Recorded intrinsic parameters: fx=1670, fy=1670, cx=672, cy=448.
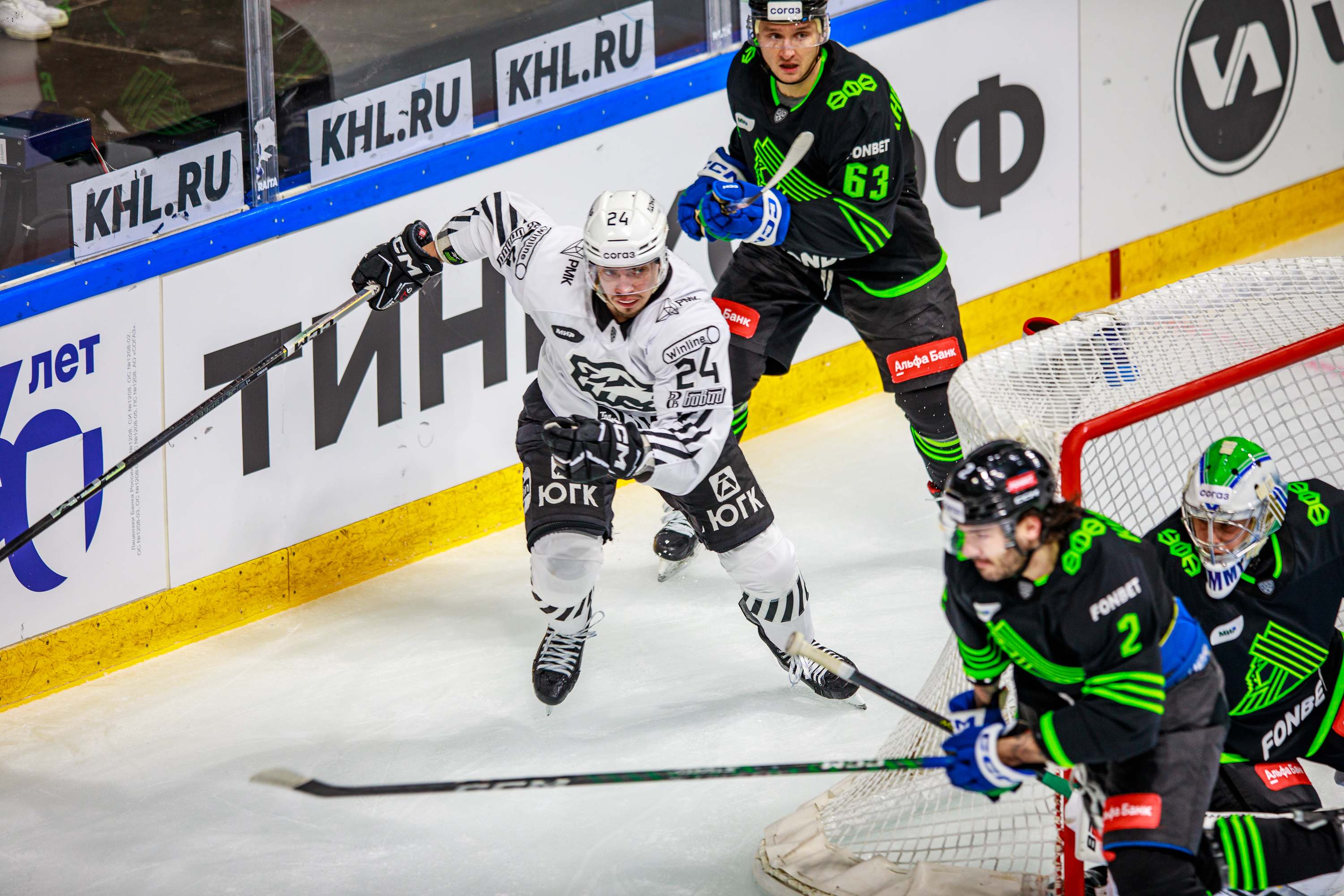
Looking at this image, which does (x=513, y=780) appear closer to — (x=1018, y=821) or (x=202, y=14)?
(x=1018, y=821)

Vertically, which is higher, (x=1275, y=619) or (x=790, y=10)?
(x=790, y=10)

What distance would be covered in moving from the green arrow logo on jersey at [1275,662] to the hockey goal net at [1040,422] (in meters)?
0.40

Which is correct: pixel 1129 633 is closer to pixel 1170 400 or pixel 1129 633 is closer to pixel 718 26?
pixel 1170 400

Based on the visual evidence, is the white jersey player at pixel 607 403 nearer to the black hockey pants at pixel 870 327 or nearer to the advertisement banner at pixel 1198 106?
the black hockey pants at pixel 870 327

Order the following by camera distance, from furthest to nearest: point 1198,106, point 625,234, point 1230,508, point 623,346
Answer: point 1198,106 → point 623,346 → point 625,234 → point 1230,508

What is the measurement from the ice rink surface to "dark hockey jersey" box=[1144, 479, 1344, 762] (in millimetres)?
910

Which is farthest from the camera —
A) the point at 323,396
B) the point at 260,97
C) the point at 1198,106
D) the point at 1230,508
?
the point at 1198,106

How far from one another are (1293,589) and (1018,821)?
71cm

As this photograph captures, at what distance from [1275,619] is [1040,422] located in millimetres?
553

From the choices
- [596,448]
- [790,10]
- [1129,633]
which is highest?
[790,10]

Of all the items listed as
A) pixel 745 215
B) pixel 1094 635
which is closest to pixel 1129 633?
pixel 1094 635

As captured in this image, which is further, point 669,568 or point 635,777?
point 669,568

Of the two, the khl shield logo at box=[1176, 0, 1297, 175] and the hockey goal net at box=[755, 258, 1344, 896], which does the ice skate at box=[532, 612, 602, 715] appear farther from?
the khl shield logo at box=[1176, 0, 1297, 175]

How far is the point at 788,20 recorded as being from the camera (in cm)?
376
